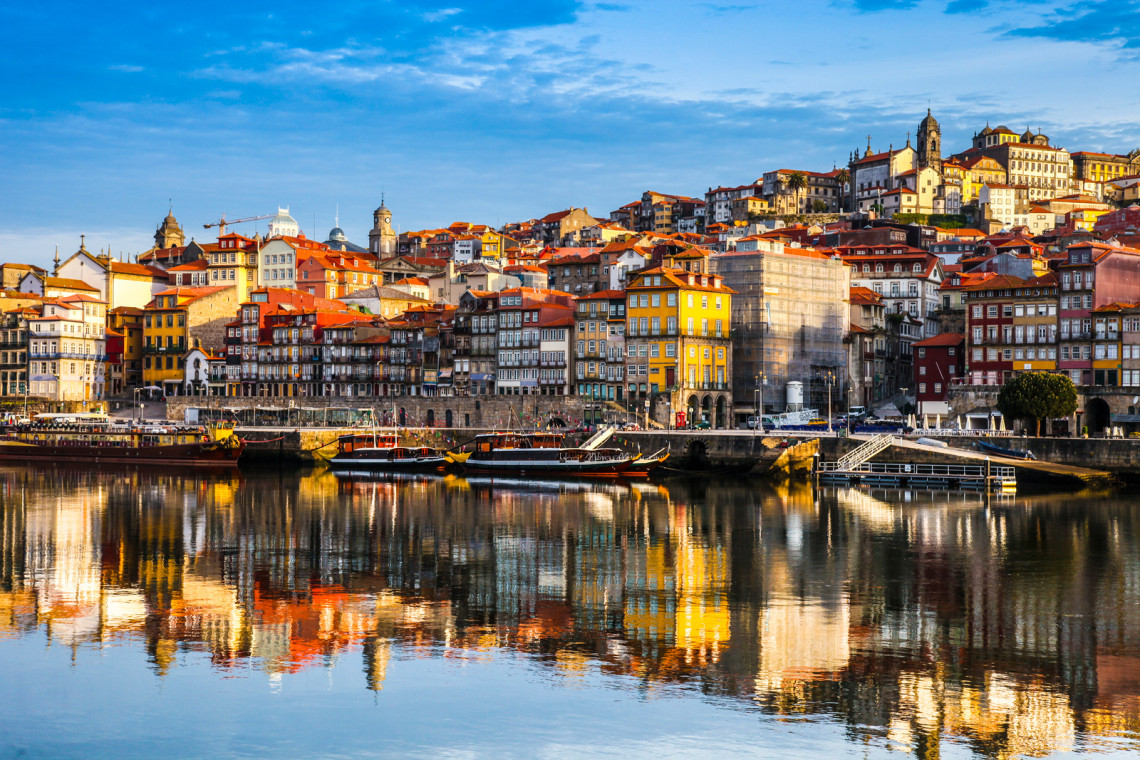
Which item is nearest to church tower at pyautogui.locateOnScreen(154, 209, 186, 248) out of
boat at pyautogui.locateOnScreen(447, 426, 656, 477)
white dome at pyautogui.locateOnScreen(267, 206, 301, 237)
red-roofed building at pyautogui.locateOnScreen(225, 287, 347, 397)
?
white dome at pyautogui.locateOnScreen(267, 206, 301, 237)

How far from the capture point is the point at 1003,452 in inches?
2291

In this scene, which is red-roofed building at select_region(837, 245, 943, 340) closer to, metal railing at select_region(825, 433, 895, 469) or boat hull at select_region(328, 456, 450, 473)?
metal railing at select_region(825, 433, 895, 469)

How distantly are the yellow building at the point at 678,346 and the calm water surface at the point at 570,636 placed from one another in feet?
111

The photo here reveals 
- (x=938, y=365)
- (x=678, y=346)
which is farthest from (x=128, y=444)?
(x=938, y=365)

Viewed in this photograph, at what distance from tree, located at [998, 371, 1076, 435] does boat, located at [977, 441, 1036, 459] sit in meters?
4.18

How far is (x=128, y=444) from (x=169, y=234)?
277 feet

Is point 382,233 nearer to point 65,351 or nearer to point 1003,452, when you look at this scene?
point 65,351

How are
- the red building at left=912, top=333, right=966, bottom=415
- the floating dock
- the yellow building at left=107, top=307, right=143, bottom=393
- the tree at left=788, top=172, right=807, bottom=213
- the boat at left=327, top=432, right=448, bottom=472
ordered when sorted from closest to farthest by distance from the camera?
the floating dock, the boat at left=327, top=432, right=448, bottom=472, the red building at left=912, top=333, right=966, bottom=415, the yellow building at left=107, top=307, right=143, bottom=393, the tree at left=788, top=172, right=807, bottom=213

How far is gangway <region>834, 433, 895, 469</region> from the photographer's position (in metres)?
59.9

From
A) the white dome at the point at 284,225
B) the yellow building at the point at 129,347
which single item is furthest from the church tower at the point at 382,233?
the yellow building at the point at 129,347

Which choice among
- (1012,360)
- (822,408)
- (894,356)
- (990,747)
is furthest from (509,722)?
(894,356)

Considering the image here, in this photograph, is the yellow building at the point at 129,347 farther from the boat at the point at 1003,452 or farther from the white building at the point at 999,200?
the white building at the point at 999,200

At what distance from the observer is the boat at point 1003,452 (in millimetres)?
57406

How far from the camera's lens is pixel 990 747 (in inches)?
687
